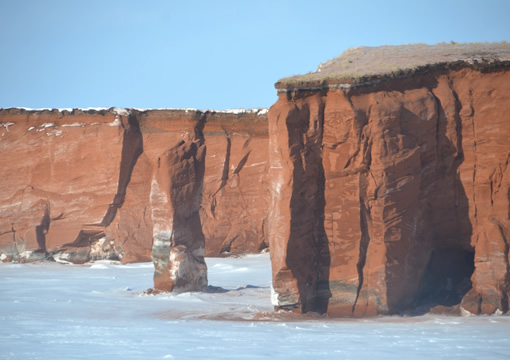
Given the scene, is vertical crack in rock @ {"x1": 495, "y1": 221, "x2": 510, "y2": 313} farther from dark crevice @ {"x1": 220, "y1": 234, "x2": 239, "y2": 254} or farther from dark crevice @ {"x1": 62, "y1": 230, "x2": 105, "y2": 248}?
dark crevice @ {"x1": 62, "y1": 230, "x2": 105, "y2": 248}

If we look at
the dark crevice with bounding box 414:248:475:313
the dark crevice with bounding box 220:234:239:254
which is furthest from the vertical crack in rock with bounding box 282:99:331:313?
the dark crevice with bounding box 220:234:239:254

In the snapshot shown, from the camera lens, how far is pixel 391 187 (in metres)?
12.9

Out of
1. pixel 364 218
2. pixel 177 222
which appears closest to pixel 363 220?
pixel 364 218

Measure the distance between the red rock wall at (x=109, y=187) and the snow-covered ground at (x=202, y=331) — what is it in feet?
29.2

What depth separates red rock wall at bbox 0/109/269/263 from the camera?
89.8ft

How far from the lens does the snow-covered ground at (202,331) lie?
30.7 feet

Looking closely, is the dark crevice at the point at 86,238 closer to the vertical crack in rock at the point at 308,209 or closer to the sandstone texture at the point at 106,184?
the sandstone texture at the point at 106,184

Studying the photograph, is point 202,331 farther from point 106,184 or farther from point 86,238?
point 86,238

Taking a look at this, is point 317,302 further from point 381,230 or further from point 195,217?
point 195,217

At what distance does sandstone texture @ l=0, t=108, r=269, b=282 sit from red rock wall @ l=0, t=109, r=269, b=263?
0.04 meters

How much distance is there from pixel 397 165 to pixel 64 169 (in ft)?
62.0

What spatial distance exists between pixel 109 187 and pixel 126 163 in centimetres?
122

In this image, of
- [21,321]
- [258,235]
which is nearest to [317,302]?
[21,321]

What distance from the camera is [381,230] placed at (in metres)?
12.9
